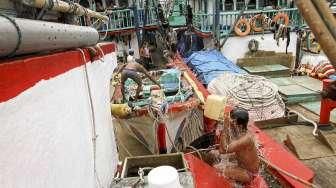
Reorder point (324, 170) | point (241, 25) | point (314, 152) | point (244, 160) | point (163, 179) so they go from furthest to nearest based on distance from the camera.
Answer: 1. point (241, 25)
2. point (314, 152)
3. point (324, 170)
4. point (244, 160)
5. point (163, 179)

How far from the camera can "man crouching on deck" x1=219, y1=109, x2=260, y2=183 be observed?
4559 millimetres

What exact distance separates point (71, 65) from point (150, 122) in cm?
408

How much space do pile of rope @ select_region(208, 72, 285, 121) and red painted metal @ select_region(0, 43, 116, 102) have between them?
725 cm

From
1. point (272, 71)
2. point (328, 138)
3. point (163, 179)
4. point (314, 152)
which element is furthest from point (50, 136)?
point (272, 71)

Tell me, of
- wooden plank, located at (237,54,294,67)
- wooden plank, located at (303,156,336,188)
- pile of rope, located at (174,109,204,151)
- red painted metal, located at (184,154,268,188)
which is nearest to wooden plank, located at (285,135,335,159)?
wooden plank, located at (303,156,336,188)

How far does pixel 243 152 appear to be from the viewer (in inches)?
183

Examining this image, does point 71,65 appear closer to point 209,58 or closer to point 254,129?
point 254,129

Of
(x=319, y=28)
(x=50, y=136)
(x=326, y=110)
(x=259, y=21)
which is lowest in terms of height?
(x=326, y=110)

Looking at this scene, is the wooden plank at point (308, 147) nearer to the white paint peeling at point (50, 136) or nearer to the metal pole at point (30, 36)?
the white paint peeling at point (50, 136)

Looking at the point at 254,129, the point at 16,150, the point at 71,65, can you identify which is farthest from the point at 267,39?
the point at 16,150

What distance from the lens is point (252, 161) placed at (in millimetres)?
4719

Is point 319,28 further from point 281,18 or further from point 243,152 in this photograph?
point 281,18

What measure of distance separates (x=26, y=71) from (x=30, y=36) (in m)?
0.19

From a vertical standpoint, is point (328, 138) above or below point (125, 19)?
below
